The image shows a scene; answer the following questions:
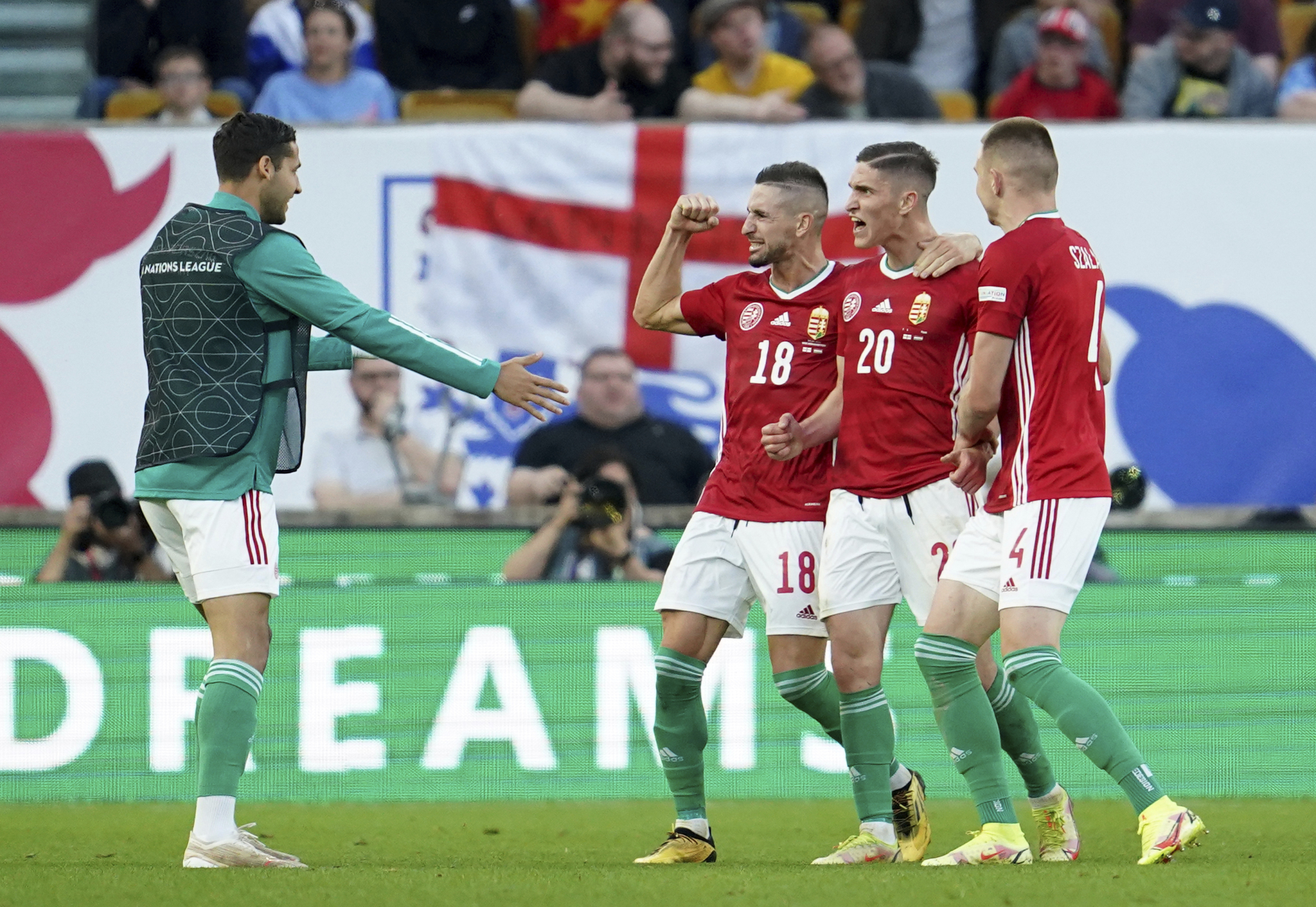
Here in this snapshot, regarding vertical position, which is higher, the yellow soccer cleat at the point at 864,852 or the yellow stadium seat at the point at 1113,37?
the yellow stadium seat at the point at 1113,37

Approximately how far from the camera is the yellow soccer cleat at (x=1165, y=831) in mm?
5504

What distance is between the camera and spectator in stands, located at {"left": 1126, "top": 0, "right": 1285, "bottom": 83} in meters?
12.1

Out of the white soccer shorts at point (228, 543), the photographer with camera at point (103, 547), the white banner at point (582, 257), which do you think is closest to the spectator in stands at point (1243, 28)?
the white banner at point (582, 257)

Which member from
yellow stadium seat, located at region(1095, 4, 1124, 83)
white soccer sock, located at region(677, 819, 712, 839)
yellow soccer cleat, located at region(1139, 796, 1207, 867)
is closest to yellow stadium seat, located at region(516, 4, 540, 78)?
yellow stadium seat, located at region(1095, 4, 1124, 83)

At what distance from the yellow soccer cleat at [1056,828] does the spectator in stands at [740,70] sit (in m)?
5.95

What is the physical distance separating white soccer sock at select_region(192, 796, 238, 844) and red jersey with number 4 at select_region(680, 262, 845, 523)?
1937mm

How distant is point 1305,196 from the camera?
10.4 meters

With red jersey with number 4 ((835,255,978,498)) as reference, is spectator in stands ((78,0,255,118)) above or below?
above

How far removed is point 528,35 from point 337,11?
1354 millimetres

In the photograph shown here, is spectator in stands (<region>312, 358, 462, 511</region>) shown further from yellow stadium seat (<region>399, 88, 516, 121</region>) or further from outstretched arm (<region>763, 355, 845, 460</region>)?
outstretched arm (<region>763, 355, 845, 460</region>)

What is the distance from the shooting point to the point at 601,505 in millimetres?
9234

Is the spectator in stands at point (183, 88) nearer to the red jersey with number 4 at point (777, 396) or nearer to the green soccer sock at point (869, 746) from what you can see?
the red jersey with number 4 at point (777, 396)

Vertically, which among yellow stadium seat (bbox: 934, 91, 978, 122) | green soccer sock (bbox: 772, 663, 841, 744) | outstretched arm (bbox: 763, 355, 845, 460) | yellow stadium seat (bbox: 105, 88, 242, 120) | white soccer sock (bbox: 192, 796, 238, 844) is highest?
yellow stadium seat (bbox: 934, 91, 978, 122)

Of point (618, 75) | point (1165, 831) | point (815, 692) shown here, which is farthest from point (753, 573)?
point (618, 75)
